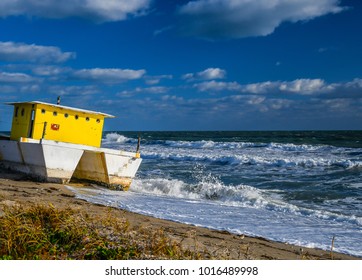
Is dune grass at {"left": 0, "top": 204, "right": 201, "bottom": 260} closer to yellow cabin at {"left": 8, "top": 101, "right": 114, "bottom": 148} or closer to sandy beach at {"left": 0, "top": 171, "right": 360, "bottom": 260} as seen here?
sandy beach at {"left": 0, "top": 171, "right": 360, "bottom": 260}

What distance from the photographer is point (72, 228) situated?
534cm

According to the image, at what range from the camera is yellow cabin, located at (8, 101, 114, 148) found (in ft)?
47.0

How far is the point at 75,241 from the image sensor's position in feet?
16.8

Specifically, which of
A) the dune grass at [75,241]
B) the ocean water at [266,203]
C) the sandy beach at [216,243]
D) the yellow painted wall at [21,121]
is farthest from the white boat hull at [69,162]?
the dune grass at [75,241]

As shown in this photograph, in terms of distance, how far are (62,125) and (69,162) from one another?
1.86 meters

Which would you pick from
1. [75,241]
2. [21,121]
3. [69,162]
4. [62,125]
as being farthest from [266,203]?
[21,121]

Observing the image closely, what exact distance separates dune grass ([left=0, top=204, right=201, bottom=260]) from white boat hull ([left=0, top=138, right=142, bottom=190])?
24.2 feet

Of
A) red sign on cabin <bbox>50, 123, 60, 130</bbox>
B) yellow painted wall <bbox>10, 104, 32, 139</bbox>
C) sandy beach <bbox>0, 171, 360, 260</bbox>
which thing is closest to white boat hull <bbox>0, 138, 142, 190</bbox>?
yellow painted wall <bbox>10, 104, 32, 139</bbox>

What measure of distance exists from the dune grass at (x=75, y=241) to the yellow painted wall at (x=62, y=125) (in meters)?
8.83

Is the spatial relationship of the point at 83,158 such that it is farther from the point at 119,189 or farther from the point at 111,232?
the point at 111,232

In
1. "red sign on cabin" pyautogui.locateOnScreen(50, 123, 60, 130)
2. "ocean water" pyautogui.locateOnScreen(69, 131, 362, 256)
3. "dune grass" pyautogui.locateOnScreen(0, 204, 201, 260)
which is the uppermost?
"red sign on cabin" pyautogui.locateOnScreen(50, 123, 60, 130)

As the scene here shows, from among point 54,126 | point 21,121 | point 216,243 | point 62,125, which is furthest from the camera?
point 21,121

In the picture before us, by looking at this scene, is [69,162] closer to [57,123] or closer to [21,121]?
[57,123]
